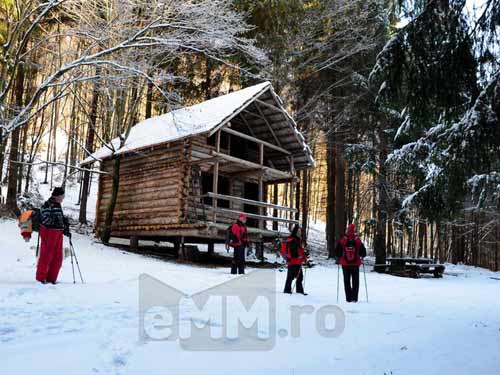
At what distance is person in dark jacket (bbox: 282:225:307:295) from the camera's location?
9.30m

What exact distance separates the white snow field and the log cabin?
800 centimetres

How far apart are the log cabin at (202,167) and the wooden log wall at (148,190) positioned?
→ 39 mm

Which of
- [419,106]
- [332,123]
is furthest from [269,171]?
[419,106]

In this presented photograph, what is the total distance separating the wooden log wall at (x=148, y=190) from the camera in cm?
1712

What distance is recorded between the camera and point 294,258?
9383 millimetres

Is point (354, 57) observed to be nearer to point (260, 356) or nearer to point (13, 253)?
point (13, 253)

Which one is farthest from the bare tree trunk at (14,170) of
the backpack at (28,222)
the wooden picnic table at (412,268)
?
the wooden picnic table at (412,268)

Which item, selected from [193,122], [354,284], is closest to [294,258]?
[354,284]

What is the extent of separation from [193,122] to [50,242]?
31.4 feet

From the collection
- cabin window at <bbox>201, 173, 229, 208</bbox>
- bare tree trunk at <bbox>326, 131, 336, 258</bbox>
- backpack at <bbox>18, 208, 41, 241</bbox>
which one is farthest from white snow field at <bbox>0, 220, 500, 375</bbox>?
bare tree trunk at <bbox>326, 131, 336, 258</bbox>

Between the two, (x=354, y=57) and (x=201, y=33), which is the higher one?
(x=354, y=57)

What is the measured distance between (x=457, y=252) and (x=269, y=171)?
2043 centimetres

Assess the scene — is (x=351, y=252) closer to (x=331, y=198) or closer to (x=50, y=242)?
(x=50, y=242)

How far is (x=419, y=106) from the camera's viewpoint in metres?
6.86
